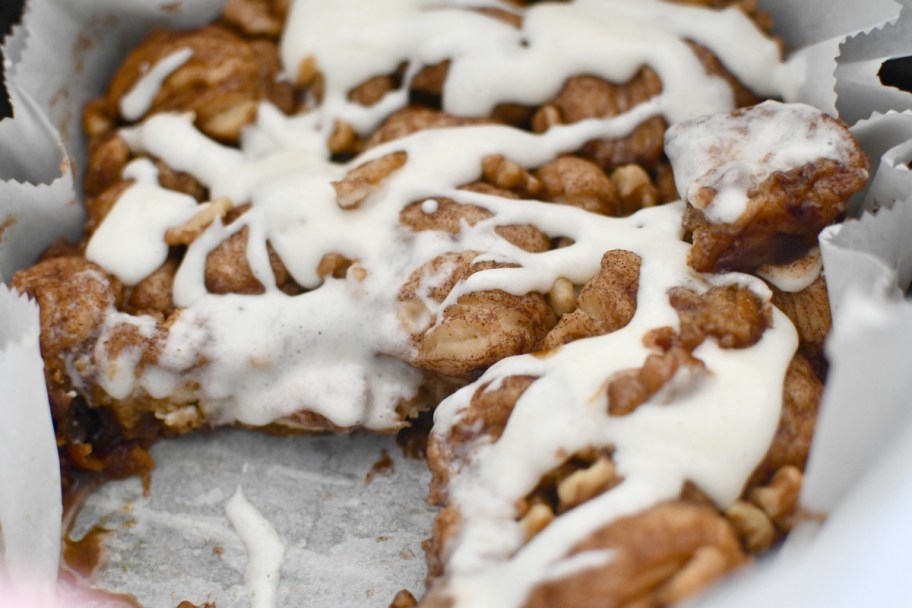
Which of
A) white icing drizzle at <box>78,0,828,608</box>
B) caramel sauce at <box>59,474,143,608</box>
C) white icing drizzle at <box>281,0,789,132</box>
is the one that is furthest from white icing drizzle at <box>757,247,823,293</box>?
caramel sauce at <box>59,474,143,608</box>

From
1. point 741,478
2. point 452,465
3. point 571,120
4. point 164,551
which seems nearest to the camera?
point 741,478

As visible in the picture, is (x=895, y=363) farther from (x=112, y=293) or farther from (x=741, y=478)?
(x=112, y=293)

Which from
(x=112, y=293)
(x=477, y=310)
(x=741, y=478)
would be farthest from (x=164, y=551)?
(x=741, y=478)

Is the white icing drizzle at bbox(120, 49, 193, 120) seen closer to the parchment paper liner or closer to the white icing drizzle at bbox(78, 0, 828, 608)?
the white icing drizzle at bbox(78, 0, 828, 608)

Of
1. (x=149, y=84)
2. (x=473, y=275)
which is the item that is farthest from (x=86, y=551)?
(x=149, y=84)

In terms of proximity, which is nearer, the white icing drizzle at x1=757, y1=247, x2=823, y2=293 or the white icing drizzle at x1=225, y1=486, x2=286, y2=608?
the white icing drizzle at x1=757, y1=247, x2=823, y2=293

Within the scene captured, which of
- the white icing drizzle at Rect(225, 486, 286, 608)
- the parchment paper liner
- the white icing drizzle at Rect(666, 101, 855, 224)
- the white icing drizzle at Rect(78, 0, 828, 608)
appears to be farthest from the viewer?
the white icing drizzle at Rect(225, 486, 286, 608)
